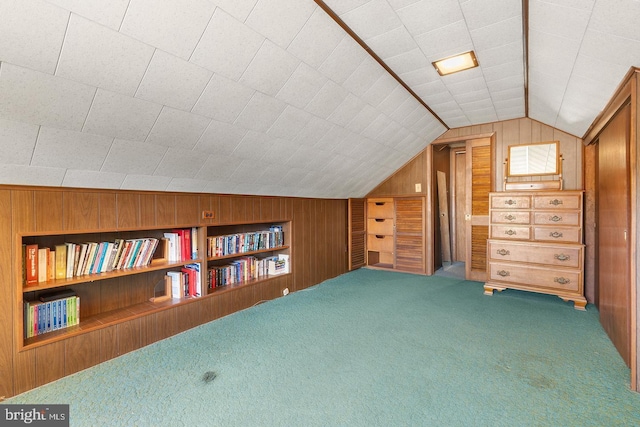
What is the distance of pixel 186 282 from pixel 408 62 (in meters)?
2.71

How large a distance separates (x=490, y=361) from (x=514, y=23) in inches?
88.3

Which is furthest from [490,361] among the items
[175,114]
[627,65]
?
[175,114]

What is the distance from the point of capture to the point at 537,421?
1596mm

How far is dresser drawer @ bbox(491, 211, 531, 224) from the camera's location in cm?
356

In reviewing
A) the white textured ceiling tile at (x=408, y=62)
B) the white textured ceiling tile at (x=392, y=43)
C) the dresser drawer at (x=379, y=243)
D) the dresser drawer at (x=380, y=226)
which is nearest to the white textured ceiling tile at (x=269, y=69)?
the white textured ceiling tile at (x=392, y=43)

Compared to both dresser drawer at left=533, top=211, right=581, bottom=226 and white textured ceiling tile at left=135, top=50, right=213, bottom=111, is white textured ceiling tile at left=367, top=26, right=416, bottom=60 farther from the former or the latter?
dresser drawer at left=533, top=211, right=581, bottom=226

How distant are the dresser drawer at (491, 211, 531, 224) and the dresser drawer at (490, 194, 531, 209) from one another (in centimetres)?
7

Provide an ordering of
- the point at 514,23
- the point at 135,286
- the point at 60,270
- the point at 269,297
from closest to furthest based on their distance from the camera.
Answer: the point at 514,23, the point at 60,270, the point at 135,286, the point at 269,297

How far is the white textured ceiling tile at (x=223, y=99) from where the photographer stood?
77.2 inches

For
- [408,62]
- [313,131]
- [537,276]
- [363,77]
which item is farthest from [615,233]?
[313,131]

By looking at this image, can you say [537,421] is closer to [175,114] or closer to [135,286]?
[175,114]

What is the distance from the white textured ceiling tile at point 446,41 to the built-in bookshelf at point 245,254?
2.42 metres

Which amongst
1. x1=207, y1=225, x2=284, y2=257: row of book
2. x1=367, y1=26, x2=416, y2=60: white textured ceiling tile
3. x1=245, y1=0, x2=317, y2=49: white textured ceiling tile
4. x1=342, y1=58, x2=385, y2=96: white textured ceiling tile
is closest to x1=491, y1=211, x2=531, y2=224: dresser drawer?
x1=342, y1=58, x2=385, y2=96: white textured ceiling tile

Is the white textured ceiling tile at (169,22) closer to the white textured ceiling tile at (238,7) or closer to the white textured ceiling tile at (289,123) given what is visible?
the white textured ceiling tile at (238,7)
